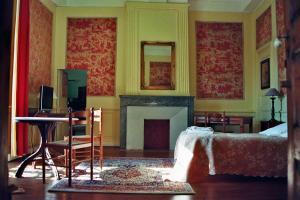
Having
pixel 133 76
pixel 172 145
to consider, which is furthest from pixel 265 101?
pixel 133 76

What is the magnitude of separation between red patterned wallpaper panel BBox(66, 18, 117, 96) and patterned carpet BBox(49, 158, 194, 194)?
104 inches

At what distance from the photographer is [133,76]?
20.7 ft

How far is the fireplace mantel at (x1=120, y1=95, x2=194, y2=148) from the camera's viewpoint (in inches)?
245

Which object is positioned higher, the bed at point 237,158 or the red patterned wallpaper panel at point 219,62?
the red patterned wallpaper panel at point 219,62

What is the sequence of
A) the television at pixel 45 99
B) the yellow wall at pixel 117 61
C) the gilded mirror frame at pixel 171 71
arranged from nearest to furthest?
1. the television at pixel 45 99
2. the gilded mirror frame at pixel 171 71
3. the yellow wall at pixel 117 61

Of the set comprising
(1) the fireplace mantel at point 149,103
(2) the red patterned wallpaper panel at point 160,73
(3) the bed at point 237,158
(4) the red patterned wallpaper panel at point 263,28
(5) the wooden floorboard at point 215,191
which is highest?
(4) the red patterned wallpaper panel at point 263,28

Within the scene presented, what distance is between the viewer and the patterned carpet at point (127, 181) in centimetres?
279

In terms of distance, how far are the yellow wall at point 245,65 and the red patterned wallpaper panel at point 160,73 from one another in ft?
1.89

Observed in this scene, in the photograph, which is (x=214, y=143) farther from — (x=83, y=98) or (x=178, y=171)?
(x=83, y=98)

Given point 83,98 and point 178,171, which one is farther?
point 83,98

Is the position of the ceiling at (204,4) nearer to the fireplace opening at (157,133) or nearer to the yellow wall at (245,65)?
the yellow wall at (245,65)

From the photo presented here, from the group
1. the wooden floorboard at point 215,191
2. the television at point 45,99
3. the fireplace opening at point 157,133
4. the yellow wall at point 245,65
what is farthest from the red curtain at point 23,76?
the yellow wall at point 245,65

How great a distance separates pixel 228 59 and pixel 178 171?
4.00 metres

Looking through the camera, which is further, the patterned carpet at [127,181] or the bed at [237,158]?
the bed at [237,158]
